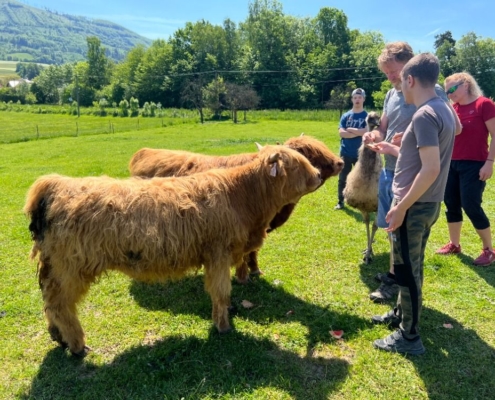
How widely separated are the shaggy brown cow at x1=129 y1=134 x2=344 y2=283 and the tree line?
61.5 metres

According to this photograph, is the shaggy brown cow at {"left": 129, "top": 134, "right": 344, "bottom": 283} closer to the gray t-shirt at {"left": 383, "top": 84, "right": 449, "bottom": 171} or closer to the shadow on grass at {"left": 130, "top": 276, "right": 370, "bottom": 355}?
the shadow on grass at {"left": 130, "top": 276, "right": 370, "bottom": 355}

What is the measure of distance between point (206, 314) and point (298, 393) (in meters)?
1.79

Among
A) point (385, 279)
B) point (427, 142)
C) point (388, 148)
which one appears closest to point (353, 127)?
point (385, 279)

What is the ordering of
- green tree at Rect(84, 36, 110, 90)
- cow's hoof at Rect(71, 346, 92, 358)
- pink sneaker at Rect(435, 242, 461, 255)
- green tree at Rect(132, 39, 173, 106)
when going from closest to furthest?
cow's hoof at Rect(71, 346, 92, 358)
pink sneaker at Rect(435, 242, 461, 255)
green tree at Rect(132, 39, 173, 106)
green tree at Rect(84, 36, 110, 90)

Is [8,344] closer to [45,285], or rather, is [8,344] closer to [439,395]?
[45,285]

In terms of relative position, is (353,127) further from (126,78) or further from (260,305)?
(126,78)

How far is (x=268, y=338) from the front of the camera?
448 cm

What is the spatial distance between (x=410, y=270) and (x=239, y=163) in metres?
3.00

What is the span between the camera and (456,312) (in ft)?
16.3

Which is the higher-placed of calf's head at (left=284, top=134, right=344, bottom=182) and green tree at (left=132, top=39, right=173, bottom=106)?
green tree at (left=132, top=39, right=173, bottom=106)

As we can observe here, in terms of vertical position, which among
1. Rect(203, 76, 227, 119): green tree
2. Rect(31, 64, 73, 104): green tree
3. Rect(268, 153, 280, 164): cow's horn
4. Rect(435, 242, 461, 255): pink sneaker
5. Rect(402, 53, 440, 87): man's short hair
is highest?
Rect(31, 64, 73, 104): green tree

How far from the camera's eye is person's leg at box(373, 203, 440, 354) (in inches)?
149

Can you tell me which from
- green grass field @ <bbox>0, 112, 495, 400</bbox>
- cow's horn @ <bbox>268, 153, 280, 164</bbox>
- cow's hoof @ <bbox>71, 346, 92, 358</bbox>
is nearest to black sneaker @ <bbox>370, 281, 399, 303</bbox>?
green grass field @ <bbox>0, 112, 495, 400</bbox>

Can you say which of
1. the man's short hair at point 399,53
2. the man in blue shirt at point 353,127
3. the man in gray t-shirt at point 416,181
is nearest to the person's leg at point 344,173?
the man in blue shirt at point 353,127
